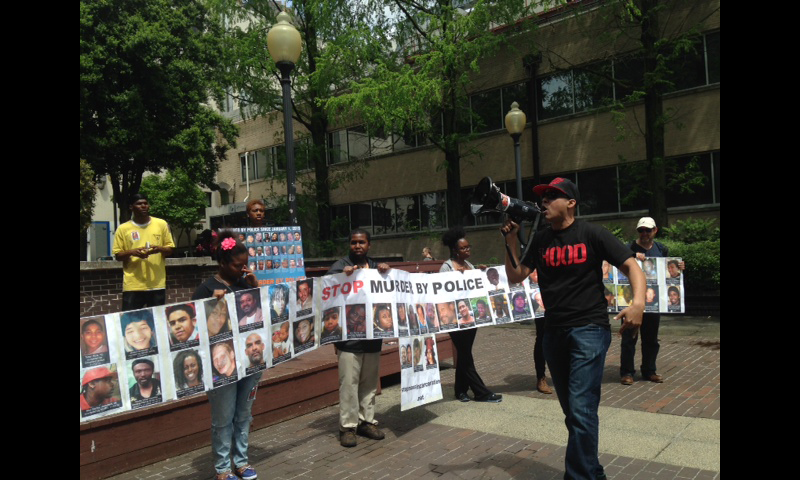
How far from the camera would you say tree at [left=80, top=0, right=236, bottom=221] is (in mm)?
23094

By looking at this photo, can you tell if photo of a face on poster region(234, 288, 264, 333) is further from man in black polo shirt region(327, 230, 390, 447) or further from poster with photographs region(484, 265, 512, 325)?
poster with photographs region(484, 265, 512, 325)

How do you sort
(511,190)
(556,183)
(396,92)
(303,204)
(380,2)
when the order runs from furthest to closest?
(303,204)
(511,190)
(380,2)
(396,92)
(556,183)

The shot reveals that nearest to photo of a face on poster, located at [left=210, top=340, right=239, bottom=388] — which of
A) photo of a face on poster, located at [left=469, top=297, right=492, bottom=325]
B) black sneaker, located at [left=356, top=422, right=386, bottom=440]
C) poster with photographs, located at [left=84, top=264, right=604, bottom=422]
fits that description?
poster with photographs, located at [left=84, top=264, right=604, bottom=422]

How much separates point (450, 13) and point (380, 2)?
10.8 feet

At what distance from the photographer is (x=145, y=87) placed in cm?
2425

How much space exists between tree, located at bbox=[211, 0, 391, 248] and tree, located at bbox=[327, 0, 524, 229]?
0.86 metres

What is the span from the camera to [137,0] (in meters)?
24.3

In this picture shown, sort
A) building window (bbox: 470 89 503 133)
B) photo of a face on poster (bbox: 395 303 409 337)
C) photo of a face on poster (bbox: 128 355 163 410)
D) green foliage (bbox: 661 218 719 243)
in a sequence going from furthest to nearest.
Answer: building window (bbox: 470 89 503 133) < green foliage (bbox: 661 218 719 243) < photo of a face on poster (bbox: 395 303 409 337) < photo of a face on poster (bbox: 128 355 163 410)

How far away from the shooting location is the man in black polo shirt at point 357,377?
5332mm

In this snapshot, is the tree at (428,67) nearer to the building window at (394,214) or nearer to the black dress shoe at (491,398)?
the building window at (394,214)

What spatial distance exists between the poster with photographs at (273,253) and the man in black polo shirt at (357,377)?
1.72 m

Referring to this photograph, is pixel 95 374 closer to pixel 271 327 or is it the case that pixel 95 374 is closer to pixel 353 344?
pixel 271 327

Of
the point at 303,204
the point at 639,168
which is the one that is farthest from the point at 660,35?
the point at 303,204

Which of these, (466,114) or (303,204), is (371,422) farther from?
(303,204)
